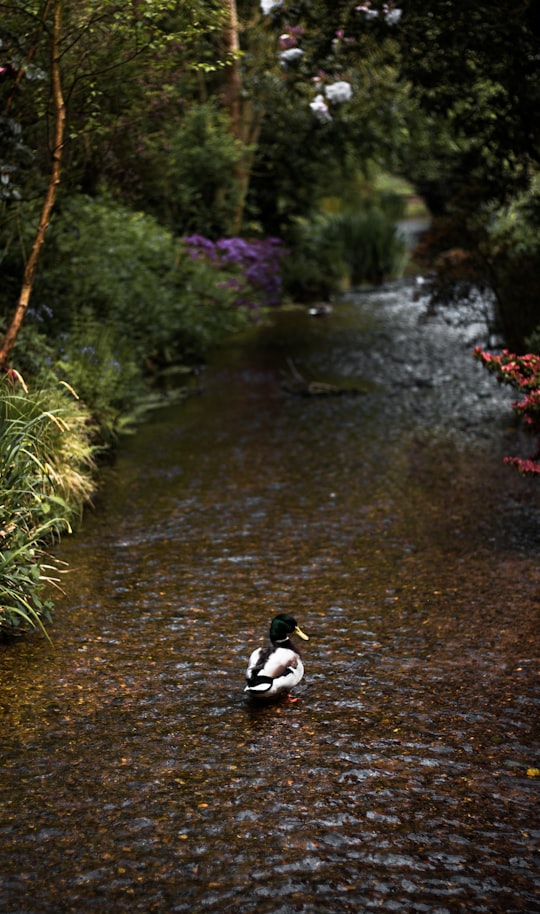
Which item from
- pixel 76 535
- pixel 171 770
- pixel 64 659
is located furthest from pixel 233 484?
pixel 171 770

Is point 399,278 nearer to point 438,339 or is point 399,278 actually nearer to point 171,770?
point 438,339

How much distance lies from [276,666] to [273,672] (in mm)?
36

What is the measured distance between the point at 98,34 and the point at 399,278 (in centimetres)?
1433

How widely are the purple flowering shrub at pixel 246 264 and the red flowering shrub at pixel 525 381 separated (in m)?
7.69

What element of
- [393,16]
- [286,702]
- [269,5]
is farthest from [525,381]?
[269,5]

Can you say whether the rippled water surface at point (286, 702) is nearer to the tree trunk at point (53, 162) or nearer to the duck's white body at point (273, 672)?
the duck's white body at point (273, 672)

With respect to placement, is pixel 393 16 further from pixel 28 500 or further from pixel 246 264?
pixel 246 264

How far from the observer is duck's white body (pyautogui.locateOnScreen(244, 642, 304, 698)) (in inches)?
168

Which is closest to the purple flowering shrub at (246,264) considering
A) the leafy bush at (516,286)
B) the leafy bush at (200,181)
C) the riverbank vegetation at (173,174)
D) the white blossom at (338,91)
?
the riverbank vegetation at (173,174)

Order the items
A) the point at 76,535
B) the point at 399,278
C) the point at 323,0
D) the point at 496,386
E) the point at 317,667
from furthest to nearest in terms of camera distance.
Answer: the point at 399,278
the point at 496,386
the point at 323,0
the point at 76,535
the point at 317,667

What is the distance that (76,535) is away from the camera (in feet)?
22.1

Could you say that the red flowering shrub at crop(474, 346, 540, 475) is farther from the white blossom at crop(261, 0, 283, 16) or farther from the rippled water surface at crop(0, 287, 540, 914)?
the white blossom at crop(261, 0, 283, 16)

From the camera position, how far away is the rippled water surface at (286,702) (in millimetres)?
3266

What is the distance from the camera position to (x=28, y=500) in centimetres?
600
